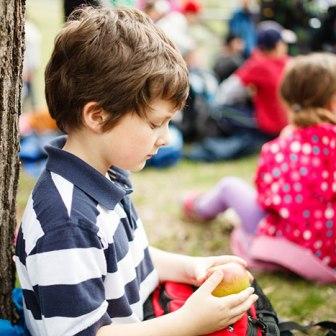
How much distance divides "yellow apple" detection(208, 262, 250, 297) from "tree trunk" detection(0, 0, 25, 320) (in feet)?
2.32

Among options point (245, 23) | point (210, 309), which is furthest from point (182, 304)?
point (245, 23)

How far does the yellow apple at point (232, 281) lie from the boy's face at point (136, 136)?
0.44 meters

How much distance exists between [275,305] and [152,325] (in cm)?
128

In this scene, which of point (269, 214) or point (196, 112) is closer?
point (269, 214)

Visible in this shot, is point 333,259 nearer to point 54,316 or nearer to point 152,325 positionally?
point 152,325

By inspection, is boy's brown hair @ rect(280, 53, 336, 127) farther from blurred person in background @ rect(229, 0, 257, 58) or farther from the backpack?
blurred person in background @ rect(229, 0, 257, 58)

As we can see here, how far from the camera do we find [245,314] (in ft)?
5.90

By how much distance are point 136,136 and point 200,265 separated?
0.59 m

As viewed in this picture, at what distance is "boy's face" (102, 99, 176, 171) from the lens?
1.60 meters

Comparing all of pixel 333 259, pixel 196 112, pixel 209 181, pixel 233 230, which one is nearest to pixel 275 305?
pixel 333 259

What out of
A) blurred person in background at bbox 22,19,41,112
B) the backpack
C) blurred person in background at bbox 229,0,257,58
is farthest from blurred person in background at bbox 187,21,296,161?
the backpack

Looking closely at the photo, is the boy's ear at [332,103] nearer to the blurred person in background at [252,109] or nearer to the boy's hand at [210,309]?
the boy's hand at [210,309]

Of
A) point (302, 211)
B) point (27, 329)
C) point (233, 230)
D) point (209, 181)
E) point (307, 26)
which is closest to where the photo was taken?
point (27, 329)

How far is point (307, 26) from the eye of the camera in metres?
7.20
